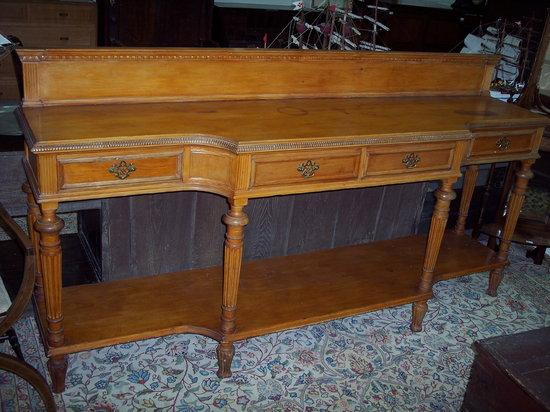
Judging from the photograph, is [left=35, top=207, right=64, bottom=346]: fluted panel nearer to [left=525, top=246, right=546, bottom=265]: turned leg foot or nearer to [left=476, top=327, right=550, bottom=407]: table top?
[left=476, top=327, right=550, bottom=407]: table top

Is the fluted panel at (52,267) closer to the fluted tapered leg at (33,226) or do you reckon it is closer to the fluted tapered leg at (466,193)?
the fluted tapered leg at (33,226)

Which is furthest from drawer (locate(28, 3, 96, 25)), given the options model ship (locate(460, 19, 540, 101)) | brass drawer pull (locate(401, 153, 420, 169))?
brass drawer pull (locate(401, 153, 420, 169))

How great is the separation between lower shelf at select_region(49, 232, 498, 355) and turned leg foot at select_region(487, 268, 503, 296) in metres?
0.10

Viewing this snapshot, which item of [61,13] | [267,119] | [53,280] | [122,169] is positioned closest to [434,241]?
[267,119]

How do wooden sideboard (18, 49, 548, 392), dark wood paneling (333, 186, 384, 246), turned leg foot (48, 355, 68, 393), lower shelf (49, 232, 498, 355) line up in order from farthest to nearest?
1. dark wood paneling (333, 186, 384, 246)
2. lower shelf (49, 232, 498, 355)
3. turned leg foot (48, 355, 68, 393)
4. wooden sideboard (18, 49, 548, 392)

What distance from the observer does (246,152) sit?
195 centimetres

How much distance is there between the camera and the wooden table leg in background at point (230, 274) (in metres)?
2.09

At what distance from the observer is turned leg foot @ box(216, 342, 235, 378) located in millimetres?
2324

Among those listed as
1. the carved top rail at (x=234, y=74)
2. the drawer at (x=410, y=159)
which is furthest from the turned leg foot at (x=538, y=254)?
the drawer at (x=410, y=159)

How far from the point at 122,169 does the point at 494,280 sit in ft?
7.10

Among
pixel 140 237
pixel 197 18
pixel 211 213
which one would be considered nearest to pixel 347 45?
pixel 211 213

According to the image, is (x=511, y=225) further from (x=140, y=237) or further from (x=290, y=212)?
(x=140, y=237)

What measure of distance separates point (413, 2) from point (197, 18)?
2592 millimetres

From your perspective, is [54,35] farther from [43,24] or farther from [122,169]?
[122,169]
